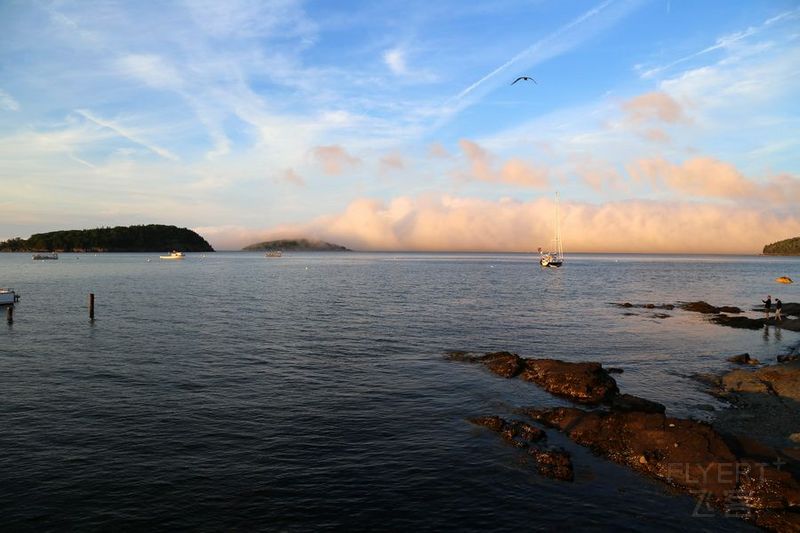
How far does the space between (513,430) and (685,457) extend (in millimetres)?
6664

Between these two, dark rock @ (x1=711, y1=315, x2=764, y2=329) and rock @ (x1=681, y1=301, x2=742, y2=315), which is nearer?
dark rock @ (x1=711, y1=315, x2=764, y2=329)

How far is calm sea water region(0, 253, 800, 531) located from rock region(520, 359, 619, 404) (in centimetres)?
114

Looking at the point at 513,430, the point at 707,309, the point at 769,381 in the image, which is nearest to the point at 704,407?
the point at 769,381

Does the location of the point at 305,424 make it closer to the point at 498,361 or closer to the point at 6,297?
the point at 498,361

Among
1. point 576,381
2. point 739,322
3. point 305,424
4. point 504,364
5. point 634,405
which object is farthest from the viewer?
point 739,322

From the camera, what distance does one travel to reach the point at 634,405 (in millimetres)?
23938

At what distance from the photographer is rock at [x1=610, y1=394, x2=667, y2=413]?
23.4 meters

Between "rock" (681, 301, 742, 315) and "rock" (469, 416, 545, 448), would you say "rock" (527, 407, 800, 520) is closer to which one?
"rock" (469, 416, 545, 448)

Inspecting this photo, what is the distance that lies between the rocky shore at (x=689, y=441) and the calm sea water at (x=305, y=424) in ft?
2.67

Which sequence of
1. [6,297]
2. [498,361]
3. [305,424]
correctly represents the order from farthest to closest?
[6,297]
[498,361]
[305,424]

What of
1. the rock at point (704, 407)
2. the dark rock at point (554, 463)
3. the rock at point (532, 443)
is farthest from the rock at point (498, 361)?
the dark rock at point (554, 463)

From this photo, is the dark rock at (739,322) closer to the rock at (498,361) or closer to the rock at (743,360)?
the rock at (743,360)

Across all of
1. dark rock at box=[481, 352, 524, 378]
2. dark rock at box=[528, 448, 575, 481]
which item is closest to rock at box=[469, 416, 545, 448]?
dark rock at box=[528, 448, 575, 481]

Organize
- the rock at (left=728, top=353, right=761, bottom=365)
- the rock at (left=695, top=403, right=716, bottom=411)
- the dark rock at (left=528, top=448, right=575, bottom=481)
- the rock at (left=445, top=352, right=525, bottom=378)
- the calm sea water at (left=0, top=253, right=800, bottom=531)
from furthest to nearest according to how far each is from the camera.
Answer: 1. the rock at (left=728, top=353, right=761, bottom=365)
2. the rock at (left=445, top=352, right=525, bottom=378)
3. the rock at (left=695, top=403, right=716, bottom=411)
4. the dark rock at (left=528, top=448, right=575, bottom=481)
5. the calm sea water at (left=0, top=253, right=800, bottom=531)
